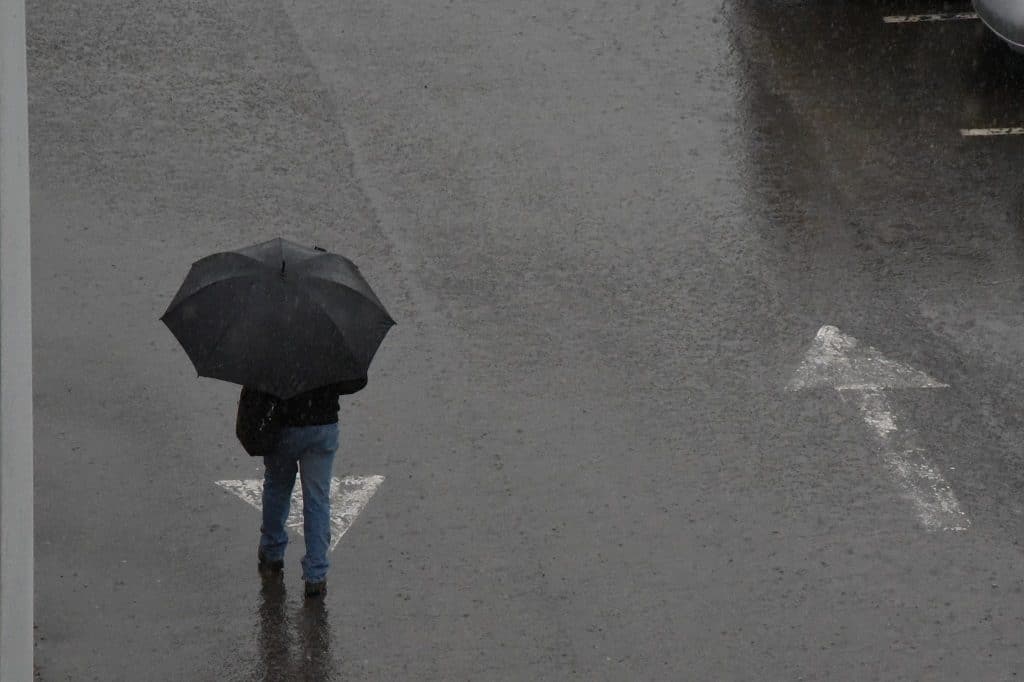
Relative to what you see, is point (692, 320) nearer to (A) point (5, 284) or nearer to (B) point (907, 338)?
(B) point (907, 338)

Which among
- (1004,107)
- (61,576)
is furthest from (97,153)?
(1004,107)

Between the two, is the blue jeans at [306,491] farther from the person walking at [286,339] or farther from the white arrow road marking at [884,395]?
the white arrow road marking at [884,395]

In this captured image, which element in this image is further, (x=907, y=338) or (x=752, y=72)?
(x=752, y=72)

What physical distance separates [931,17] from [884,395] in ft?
19.0

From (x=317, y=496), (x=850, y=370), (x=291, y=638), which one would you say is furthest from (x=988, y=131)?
(x=291, y=638)

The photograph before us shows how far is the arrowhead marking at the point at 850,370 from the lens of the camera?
10.2m

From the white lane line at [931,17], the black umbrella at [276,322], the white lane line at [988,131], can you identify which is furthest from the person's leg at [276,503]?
the white lane line at [931,17]

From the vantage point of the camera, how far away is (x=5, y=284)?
6.18 meters

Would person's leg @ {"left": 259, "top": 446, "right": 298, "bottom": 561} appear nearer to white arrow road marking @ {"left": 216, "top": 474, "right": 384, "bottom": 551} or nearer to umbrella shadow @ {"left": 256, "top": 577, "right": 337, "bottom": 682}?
umbrella shadow @ {"left": 256, "top": 577, "right": 337, "bottom": 682}

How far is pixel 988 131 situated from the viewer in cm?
1311

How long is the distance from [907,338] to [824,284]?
0.77 metres

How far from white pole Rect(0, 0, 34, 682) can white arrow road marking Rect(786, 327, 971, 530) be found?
490cm

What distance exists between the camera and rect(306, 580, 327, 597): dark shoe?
8430 mm

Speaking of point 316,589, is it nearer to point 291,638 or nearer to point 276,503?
point 291,638
